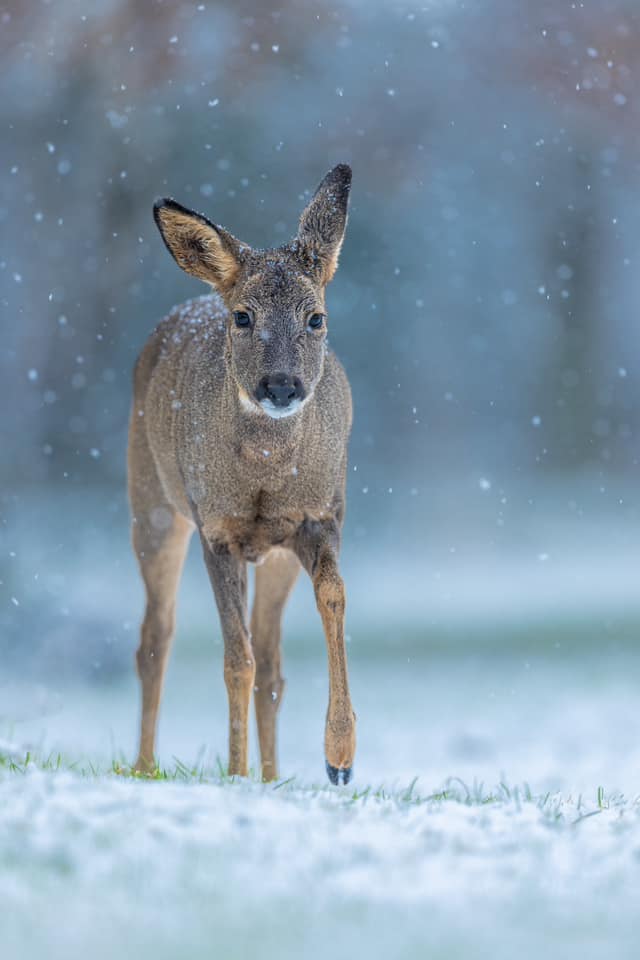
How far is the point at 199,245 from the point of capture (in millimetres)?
5867

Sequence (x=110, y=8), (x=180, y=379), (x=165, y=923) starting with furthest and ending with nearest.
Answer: (x=110, y=8) < (x=180, y=379) < (x=165, y=923)

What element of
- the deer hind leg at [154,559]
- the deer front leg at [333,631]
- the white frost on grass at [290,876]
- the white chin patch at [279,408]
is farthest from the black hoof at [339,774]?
the deer hind leg at [154,559]

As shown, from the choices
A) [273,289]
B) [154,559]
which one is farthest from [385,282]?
[273,289]

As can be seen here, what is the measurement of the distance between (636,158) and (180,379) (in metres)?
12.8

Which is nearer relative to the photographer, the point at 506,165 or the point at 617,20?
the point at 617,20

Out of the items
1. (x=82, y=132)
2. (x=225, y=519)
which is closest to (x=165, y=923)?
(x=225, y=519)

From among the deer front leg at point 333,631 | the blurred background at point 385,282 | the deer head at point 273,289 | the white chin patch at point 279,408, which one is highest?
the blurred background at point 385,282

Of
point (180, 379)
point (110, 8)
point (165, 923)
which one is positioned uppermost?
point (110, 8)

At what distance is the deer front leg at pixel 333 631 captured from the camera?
539 centimetres

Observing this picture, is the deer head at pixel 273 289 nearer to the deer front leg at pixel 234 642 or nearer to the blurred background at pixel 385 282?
the deer front leg at pixel 234 642

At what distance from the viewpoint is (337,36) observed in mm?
16953

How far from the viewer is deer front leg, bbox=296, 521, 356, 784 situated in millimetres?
5395

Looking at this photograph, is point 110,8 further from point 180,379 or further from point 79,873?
point 79,873

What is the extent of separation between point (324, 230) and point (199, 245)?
0.50 metres
